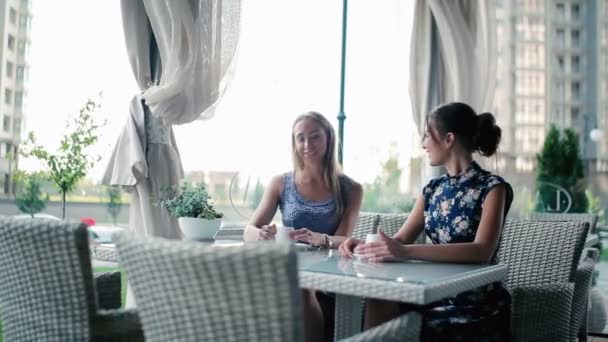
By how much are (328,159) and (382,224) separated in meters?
0.58

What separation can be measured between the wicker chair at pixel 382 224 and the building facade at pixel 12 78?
2.46 metres

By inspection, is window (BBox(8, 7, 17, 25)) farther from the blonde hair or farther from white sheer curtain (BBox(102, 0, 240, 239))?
the blonde hair

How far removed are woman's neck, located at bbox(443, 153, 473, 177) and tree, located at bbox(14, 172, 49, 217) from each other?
3114mm

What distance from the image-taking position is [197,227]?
2697 mm

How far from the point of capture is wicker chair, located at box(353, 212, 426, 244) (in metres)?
3.51

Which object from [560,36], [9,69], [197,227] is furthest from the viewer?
[560,36]

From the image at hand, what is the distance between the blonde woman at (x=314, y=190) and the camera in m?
3.10

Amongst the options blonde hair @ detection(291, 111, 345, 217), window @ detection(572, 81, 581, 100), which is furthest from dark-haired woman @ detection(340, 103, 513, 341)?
window @ detection(572, 81, 581, 100)

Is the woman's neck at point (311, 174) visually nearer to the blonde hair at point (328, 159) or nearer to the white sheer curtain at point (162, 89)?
the blonde hair at point (328, 159)

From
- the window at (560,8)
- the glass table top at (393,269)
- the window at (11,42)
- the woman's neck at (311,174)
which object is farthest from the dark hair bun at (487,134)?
the window at (560,8)

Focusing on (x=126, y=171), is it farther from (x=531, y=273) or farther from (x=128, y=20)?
(x=531, y=273)

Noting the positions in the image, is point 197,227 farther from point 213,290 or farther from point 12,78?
point 12,78

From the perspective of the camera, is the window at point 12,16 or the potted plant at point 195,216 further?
the window at point 12,16

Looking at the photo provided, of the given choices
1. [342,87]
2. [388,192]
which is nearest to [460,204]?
[342,87]
